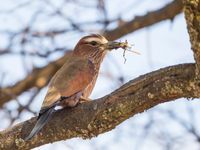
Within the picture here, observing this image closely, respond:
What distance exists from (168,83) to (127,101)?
10.8 inches

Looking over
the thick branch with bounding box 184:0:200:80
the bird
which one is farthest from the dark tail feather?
A: the thick branch with bounding box 184:0:200:80

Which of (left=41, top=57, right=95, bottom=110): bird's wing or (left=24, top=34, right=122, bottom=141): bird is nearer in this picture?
(left=24, top=34, right=122, bottom=141): bird

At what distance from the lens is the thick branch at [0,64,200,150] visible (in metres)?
3.23

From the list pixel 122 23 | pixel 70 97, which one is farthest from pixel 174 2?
pixel 70 97

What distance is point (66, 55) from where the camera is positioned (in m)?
6.37

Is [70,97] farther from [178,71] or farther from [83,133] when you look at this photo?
[178,71]

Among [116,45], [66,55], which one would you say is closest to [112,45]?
[116,45]

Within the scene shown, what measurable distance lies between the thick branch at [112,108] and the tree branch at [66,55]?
1980mm

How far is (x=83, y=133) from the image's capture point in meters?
3.67

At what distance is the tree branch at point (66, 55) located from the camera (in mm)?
5960

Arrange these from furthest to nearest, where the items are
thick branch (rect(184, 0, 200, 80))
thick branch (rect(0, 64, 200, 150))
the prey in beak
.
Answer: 1. the prey in beak
2. thick branch (rect(0, 64, 200, 150))
3. thick branch (rect(184, 0, 200, 80))

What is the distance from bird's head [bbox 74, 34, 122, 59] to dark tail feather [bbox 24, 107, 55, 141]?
98cm

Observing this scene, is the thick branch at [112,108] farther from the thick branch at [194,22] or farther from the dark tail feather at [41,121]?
the thick branch at [194,22]

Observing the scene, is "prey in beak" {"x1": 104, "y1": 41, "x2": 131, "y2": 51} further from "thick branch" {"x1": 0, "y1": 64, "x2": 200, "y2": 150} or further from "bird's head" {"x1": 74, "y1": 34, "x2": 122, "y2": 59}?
"thick branch" {"x1": 0, "y1": 64, "x2": 200, "y2": 150}
